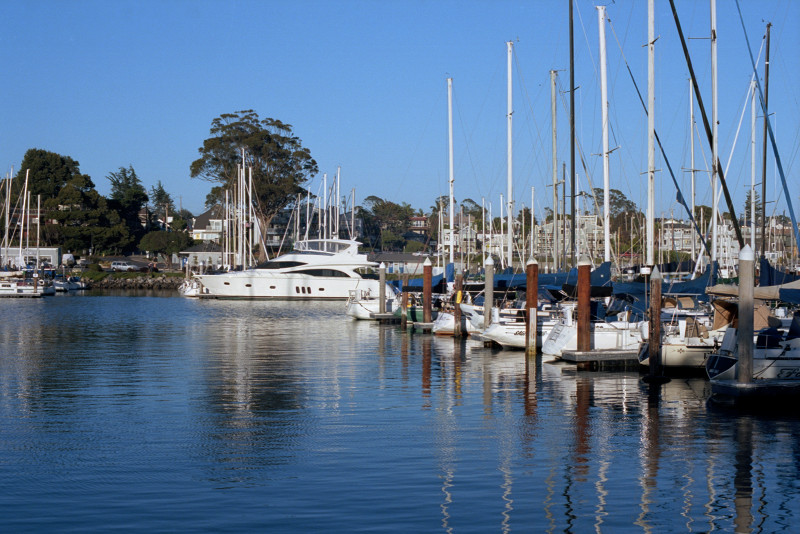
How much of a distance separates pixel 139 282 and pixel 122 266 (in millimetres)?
9469

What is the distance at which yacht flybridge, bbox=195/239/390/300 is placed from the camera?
242ft

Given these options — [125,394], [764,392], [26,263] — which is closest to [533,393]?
[764,392]

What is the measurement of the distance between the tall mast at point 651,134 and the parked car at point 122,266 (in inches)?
3497

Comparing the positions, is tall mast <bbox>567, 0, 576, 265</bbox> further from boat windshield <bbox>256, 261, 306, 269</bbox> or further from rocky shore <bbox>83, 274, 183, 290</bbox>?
rocky shore <bbox>83, 274, 183, 290</bbox>

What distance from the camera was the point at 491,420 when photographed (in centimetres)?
1850

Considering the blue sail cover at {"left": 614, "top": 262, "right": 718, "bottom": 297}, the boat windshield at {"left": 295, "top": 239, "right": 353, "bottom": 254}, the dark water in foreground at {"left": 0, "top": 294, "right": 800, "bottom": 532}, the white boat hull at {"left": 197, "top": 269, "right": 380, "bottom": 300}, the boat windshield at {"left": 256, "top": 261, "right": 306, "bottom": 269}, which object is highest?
the boat windshield at {"left": 295, "top": 239, "right": 353, "bottom": 254}

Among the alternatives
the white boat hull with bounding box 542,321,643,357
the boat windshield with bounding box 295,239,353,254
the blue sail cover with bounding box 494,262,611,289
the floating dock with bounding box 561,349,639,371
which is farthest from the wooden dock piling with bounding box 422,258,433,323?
the boat windshield with bounding box 295,239,353,254

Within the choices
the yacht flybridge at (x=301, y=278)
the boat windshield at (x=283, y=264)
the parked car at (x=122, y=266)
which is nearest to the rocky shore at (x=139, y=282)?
the parked car at (x=122, y=266)

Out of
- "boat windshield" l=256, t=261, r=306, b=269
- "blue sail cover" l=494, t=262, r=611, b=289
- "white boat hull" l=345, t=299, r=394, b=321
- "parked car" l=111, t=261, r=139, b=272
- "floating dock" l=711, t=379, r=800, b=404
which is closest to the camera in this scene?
"floating dock" l=711, t=379, r=800, b=404

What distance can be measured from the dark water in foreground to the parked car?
81.1m

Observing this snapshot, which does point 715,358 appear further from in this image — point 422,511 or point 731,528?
point 422,511

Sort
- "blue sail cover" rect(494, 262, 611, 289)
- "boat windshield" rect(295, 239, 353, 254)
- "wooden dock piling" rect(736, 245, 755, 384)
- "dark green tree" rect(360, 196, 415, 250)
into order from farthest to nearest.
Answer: "dark green tree" rect(360, 196, 415, 250)
"boat windshield" rect(295, 239, 353, 254)
"blue sail cover" rect(494, 262, 611, 289)
"wooden dock piling" rect(736, 245, 755, 384)

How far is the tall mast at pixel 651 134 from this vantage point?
26734 millimetres

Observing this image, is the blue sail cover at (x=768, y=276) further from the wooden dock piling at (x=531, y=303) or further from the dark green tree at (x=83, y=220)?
the dark green tree at (x=83, y=220)
